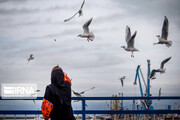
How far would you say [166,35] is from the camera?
10.8 m

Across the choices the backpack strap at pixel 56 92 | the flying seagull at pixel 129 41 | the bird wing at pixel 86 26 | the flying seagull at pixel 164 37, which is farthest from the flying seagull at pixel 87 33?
the backpack strap at pixel 56 92

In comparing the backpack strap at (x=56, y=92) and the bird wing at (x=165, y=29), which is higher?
the bird wing at (x=165, y=29)

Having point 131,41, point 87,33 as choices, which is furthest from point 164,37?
point 87,33

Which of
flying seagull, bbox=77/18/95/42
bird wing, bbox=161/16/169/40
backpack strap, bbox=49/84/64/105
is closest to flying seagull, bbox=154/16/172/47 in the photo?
bird wing, bbox=161/16/169/40

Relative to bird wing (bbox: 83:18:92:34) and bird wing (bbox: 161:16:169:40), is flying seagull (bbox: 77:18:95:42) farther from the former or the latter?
bird wing (bbox: 161:16:169:40)

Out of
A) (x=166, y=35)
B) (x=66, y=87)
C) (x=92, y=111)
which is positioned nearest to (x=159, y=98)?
(x=92, y=111)

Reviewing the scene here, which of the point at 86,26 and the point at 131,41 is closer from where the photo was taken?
A: the point at 131,41

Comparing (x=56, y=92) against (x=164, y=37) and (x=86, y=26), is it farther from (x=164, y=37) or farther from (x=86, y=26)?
(x=164, y=37)

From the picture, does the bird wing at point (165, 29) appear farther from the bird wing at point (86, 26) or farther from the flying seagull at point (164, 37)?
the bird wing at point (86, 26)

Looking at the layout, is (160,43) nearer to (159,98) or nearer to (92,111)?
(159,98)

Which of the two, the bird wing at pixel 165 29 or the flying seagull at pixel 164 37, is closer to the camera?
the bird wing at pixel 165 29

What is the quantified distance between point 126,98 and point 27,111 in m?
2.24

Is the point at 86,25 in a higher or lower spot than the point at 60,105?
higher

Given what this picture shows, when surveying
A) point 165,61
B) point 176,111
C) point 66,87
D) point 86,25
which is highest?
point 86,25
